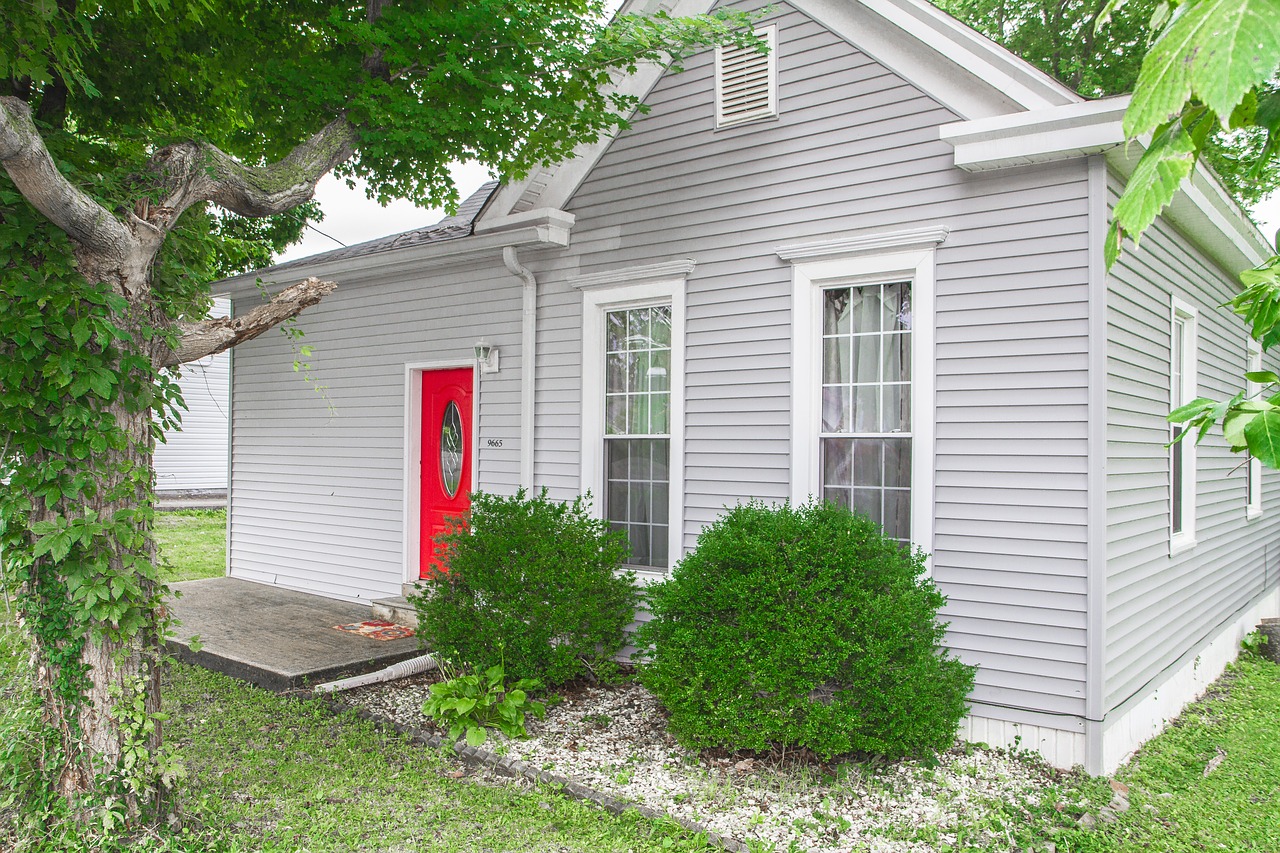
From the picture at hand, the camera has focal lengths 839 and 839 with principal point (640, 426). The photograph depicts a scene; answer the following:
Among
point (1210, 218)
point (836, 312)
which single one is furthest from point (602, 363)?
point (1210, 218)

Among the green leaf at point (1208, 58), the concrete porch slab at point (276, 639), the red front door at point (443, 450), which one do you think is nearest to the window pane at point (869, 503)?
the concrete porch slab at point (276, 639)

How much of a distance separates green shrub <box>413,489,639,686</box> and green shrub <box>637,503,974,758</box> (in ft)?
3.23

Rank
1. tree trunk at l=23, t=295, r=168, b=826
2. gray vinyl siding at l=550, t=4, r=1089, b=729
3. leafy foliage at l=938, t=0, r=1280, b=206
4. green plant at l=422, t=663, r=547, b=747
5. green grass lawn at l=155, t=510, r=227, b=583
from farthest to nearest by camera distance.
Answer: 1. leafy foliage at l=938, t=0, r=1280, b=206
2. green grass lawn at l=155, t=510, r=227, b=583
3. green plant at l=422, t=663, r=547, b=747
4. gray vinyl siding at l=550, t=4, r=1089, b=729
5. tree trunk at l=23, t=295, r=168, b=826

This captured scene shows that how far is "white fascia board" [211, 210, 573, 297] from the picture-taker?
677 centimetres

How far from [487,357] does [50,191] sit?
14.1 ft

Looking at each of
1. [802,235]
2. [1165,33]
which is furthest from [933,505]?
[1165,33]

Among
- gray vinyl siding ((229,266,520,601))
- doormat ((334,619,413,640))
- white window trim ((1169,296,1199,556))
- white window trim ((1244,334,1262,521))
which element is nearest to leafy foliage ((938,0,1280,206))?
white window trim ((1244,334,1262,521))

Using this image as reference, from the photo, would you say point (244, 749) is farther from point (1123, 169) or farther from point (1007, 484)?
point (1123, 169)

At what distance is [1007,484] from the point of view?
16.0 feet

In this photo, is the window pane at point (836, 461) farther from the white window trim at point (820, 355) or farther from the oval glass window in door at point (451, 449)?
the oval glass window in door at point (451, 449)

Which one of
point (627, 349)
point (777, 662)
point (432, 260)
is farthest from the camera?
point (432, 260)

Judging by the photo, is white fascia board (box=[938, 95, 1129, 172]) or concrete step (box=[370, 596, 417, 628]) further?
concrete step (box=[370, 596, 417, 628])

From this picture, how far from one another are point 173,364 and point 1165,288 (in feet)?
20.5

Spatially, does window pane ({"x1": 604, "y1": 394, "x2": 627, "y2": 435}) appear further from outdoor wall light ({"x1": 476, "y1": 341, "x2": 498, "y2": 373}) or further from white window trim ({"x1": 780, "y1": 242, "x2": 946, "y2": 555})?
white window trim ({"x1": 780, "y1": 242, "x2": 946, "y2": 555})
